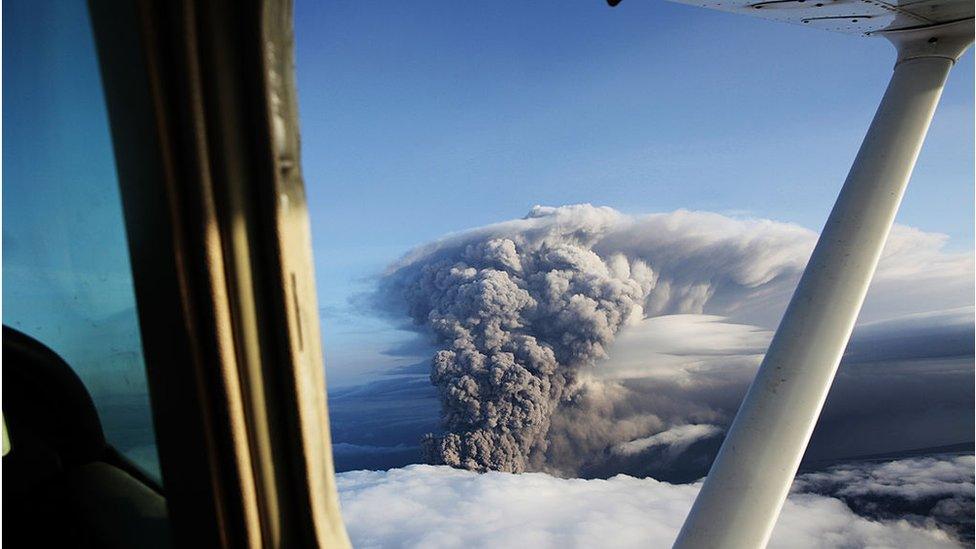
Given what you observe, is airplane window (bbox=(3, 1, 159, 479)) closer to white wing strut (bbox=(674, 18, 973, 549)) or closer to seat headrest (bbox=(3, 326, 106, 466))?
seat headrest (bbox=(3, 326, 106, 466))

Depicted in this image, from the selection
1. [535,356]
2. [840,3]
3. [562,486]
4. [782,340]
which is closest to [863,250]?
[782,340]

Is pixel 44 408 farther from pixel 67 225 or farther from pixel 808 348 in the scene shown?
pixel 808 348

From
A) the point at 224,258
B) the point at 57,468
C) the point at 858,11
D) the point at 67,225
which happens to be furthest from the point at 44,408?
the point at 858,11

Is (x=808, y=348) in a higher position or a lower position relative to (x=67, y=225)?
lower

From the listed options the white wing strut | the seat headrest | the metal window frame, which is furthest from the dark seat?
the white wing strut

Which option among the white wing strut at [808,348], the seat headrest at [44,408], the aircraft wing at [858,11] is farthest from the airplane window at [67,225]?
the aircraft wing at [858,11]

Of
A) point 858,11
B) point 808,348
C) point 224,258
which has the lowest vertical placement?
point 808,348

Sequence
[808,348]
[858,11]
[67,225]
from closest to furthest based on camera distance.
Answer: [67,225], [808,348], [858,11]
